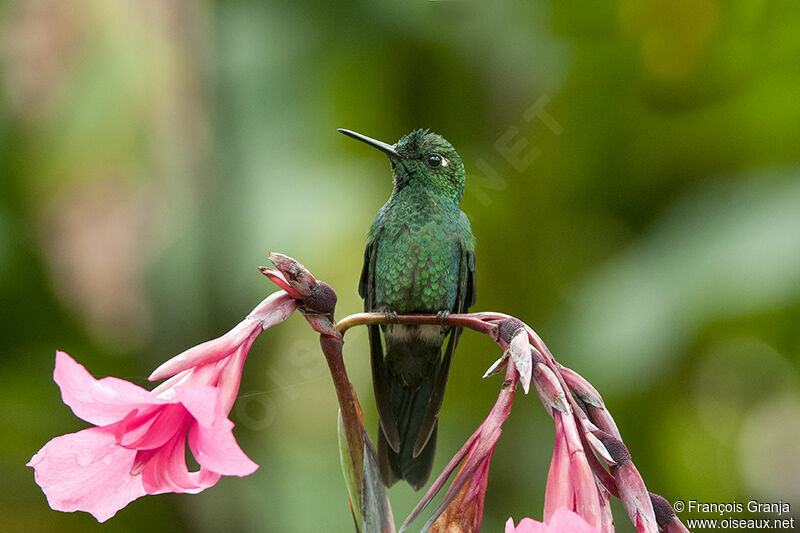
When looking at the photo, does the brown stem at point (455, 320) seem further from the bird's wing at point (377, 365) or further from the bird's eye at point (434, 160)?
the bird's eye at point (434, 160)

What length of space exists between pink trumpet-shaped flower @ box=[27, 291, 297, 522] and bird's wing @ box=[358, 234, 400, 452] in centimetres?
52

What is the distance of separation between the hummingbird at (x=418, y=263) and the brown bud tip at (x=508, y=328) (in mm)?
531

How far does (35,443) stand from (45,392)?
14 centimetres

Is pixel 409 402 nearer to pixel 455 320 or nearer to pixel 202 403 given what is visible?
pixel 455 320

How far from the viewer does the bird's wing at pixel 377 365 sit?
1208mm

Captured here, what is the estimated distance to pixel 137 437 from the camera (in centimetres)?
68

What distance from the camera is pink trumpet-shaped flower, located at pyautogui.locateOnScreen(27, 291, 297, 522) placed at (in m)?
0.62

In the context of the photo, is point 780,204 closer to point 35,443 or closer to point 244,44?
point 244,44

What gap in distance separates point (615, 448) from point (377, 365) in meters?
0.63

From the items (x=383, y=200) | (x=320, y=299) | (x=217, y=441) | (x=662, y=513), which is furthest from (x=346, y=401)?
(x=383, y=200)

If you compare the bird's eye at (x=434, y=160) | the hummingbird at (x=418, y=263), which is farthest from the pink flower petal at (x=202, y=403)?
the bird's eye at (x=434, y=160)

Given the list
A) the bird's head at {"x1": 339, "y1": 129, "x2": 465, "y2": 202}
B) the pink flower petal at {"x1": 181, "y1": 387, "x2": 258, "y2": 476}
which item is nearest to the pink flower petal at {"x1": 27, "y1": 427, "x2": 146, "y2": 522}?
the pink flower petal at {"x1": 181, "y1": 387, "x2": 258, "y2": 476}

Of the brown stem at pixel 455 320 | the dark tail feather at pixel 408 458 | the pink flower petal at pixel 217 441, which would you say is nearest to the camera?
the pink flower petal at pixel 217 441

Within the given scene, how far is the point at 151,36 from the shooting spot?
2.01 m
